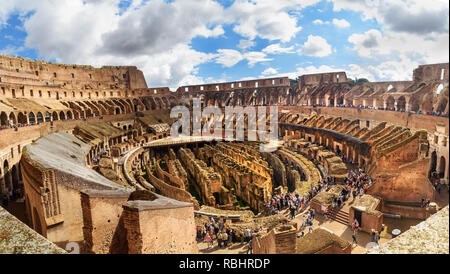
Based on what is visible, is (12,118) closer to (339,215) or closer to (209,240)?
(209,240)

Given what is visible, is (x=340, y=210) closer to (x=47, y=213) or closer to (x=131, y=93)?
(x=47, y=213)

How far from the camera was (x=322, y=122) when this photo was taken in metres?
28.1

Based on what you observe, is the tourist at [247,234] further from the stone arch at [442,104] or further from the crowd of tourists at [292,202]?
the stone arch at [442,104]

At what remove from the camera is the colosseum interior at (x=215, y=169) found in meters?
7.51

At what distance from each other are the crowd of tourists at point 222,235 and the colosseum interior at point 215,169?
Result: 0.08 meters

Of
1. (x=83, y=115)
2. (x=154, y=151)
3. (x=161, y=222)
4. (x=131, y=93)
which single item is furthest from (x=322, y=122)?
(x=131, y=93)

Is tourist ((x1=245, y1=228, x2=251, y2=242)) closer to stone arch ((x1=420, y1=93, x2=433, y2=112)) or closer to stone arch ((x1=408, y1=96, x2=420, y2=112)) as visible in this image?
stone arch ((x1=420, y1=93, x2=433, y2=112))

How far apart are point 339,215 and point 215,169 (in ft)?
44.0

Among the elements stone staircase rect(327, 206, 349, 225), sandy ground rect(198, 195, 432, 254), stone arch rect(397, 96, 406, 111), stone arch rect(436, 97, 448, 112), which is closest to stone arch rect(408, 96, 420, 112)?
stone arch rect(397, 96, 406, 111)

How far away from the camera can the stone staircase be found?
40.4 ft

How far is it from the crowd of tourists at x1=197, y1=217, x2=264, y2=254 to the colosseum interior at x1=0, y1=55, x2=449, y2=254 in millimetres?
82

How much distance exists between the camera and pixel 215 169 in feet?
80.2
